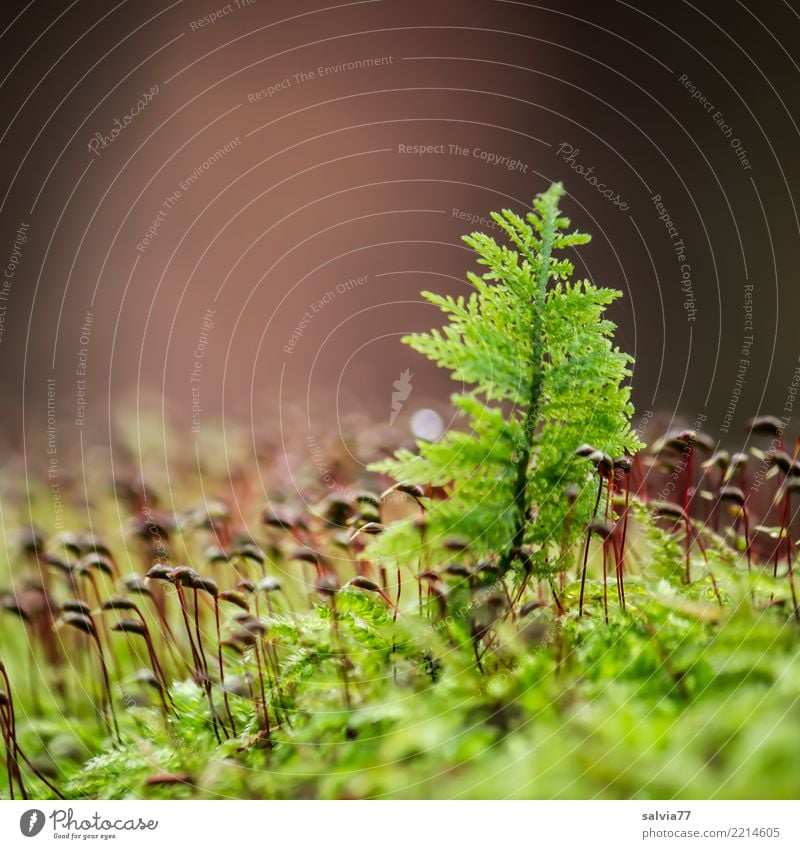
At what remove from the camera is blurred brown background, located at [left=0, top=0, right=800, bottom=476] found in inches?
73.7

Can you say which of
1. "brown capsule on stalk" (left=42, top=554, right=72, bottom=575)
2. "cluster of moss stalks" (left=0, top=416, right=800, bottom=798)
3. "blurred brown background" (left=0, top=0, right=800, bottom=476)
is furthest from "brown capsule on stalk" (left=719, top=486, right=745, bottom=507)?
"blurred brown background" (left=0, top=0, right=800, bottom=476)

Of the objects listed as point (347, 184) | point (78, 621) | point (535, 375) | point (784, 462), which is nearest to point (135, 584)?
point (78, 621)

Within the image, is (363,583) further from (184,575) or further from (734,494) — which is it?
(734,494)

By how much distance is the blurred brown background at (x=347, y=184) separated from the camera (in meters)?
1.87

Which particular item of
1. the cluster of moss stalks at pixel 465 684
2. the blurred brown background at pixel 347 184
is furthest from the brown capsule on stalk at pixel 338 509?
the blurred brown background at pixel 347 184

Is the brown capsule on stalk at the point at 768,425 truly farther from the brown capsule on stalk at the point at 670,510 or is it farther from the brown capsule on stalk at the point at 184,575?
the brown capsule on stalk at the point at 184,575

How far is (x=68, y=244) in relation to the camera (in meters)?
2.43

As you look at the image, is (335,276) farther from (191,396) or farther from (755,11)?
(755,11)

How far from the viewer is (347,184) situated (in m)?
2.10

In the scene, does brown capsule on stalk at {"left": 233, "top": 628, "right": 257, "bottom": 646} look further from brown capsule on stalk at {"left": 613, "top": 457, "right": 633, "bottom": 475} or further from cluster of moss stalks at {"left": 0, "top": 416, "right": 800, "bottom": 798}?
brown capsule on stalk at {"left": 613, "top": 457, "right": 633, "bottom": 475}

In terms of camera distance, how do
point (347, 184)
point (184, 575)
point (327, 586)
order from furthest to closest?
point (347, 184) → point (327, 586) → point (184, 575)
